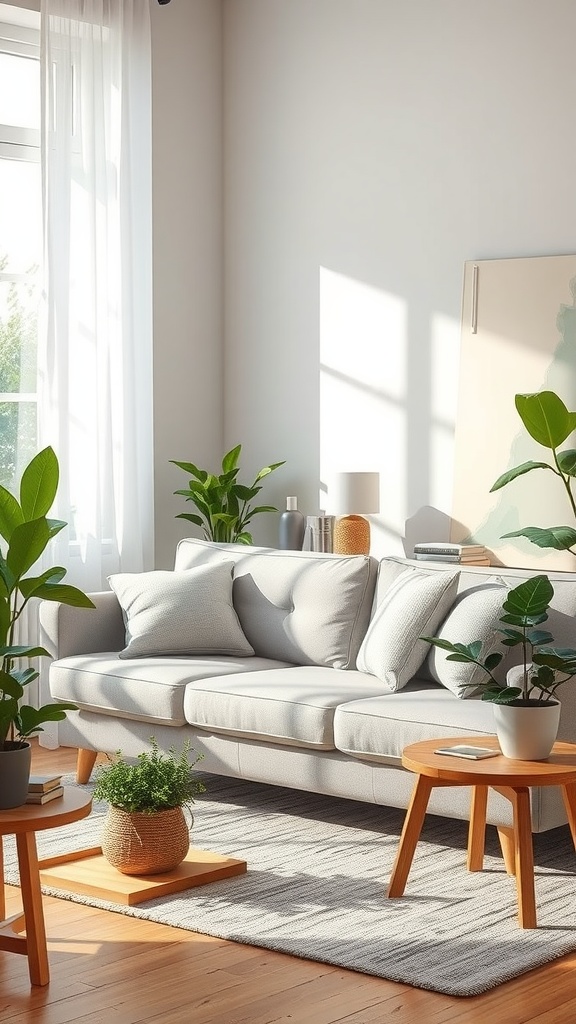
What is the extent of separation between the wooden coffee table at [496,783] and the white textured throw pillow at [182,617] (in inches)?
59.2

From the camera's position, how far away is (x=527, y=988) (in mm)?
3172

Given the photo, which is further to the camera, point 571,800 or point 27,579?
point 571,800

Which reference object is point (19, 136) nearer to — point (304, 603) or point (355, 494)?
point (355, 494)

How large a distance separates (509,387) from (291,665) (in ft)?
4.94

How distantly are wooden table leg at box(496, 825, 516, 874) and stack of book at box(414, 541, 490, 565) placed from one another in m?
1.75

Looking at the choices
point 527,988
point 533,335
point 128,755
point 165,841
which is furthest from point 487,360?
point 527,988

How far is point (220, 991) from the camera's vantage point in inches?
125

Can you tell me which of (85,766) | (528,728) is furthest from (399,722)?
(85,766)

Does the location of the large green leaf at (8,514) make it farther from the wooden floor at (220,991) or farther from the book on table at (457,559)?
the book on table at (457,559)

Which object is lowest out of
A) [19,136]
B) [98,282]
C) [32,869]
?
[32,869]

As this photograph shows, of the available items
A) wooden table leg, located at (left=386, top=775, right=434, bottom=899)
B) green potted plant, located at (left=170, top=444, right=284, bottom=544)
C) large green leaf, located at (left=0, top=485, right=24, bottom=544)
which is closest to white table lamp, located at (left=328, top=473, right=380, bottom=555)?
green potted plant, located at (left=170, top=444, right=284, bottom=544)

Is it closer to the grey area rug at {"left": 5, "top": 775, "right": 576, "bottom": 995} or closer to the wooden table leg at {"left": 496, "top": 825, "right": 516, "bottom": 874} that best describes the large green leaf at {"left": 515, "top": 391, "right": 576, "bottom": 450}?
the wooden table leg at {"left": 496, "top": 825, "right": 516, "bottom": 874}

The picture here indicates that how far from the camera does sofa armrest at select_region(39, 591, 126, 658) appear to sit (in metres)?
5.32

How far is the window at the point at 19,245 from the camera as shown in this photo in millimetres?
6297
